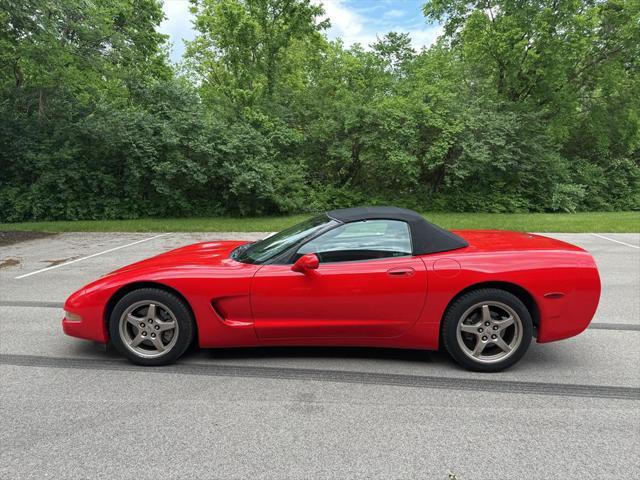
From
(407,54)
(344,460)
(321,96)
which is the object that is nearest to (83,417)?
(344,460)

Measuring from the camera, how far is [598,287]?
3477mm

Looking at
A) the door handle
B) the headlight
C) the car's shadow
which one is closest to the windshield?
the door handle

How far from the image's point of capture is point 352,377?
3422mm

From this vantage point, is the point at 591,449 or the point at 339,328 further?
the point at 339,328

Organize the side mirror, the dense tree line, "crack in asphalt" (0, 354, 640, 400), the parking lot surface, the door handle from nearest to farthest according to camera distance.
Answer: the parking lot surface < "crack in asphalt" (0, 354, 640, 400) < the side mirror < the door handle < the dense tree line

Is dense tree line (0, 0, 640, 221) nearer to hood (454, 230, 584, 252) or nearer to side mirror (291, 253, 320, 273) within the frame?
side mirror (291, 253, 320, 273)

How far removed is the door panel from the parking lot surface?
350 mm

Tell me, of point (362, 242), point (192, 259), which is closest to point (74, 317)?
point (192, 259)

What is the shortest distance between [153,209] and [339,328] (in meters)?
15.4

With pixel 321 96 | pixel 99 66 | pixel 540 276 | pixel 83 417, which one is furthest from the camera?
pixel 321 96

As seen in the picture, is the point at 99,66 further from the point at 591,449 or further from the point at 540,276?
the point at 591,449

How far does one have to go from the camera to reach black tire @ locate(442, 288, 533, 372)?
3.42 m

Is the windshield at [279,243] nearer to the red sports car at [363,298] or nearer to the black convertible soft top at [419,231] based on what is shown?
the red sports car at [363,298]

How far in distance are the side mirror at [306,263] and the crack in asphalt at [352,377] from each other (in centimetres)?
82
